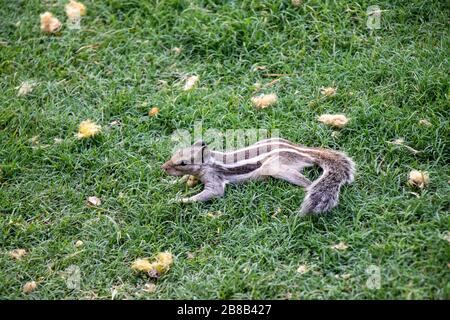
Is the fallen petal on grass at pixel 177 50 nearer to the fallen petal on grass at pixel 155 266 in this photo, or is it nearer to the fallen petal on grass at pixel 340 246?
the fallen petal on grass at pixel 155 266

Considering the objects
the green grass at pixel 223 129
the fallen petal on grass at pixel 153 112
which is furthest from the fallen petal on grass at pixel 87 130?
the fallen petal on grass at pixel 153 112

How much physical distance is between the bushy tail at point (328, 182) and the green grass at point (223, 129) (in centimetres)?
10

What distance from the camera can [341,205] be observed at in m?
5.31

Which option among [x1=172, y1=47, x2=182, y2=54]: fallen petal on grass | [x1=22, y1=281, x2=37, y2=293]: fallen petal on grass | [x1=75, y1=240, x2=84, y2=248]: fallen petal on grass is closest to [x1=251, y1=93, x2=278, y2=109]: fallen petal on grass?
[x1=172, y1=47, x2=182, y2=54]: fallen petal on grass

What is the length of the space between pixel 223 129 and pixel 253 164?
2.26ft

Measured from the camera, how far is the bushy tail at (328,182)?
521 centimetres

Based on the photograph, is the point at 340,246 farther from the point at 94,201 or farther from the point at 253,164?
the point at 94,201

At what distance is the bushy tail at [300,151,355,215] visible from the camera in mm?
5211

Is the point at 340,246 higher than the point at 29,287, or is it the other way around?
the point at 340,246

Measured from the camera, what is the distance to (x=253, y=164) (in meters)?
5.66

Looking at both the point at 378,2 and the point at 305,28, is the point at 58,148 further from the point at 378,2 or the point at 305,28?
the point at 378,2

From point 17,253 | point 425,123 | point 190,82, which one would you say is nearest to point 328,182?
point 425,123
